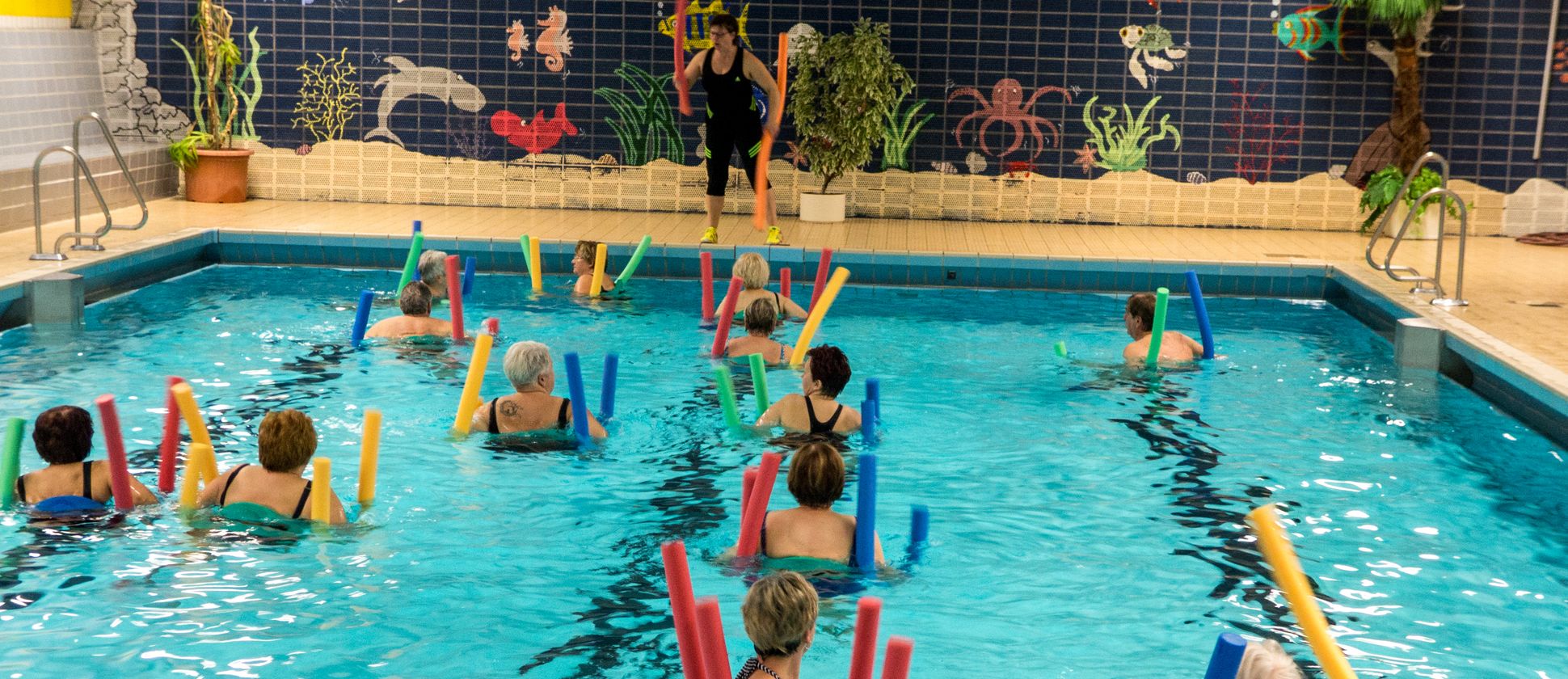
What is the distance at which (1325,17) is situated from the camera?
1271 cm

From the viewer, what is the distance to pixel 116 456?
4.79 m

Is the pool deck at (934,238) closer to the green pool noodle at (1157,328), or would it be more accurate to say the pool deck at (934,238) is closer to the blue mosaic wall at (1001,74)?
the blue mosaic wall at (1001,74)

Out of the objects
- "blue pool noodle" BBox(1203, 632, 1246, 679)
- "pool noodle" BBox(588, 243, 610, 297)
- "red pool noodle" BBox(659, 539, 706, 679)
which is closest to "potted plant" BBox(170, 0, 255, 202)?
"pool noodle" BBox(588, 243, 610, 297)

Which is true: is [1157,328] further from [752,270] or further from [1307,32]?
[1307,32]

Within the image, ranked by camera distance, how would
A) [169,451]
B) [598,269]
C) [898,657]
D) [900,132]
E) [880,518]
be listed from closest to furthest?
[898,657], [169,451], [880,518], [598,269], [900,132]

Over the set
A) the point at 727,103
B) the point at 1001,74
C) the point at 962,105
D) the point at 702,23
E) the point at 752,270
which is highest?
the point at 702,23

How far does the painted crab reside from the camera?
1292 cm

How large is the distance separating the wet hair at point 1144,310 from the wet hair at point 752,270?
200cm

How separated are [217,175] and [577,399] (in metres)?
8.04

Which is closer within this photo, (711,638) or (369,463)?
(711,638)

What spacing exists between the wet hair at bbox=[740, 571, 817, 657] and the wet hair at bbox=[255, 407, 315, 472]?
7.25 feet

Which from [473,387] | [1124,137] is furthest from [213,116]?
[473,387]

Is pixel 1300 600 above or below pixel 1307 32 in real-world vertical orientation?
below

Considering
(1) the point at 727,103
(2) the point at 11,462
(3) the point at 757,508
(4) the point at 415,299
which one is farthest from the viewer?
(1) the point at 727,103
